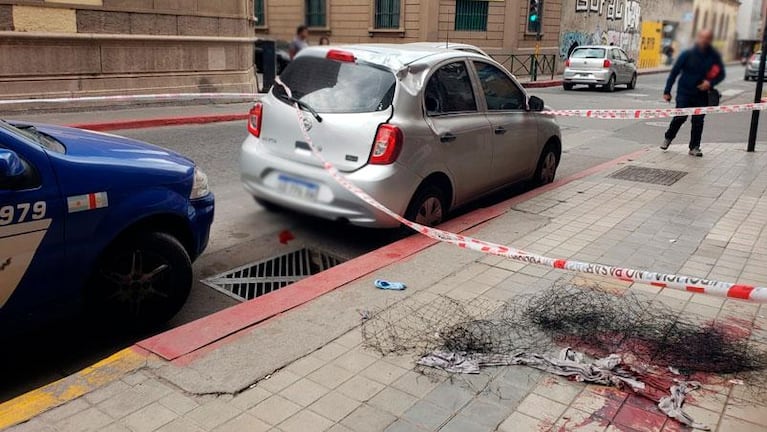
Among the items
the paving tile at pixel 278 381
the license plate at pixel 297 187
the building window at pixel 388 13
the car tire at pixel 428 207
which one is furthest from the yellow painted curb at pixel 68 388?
the building window at pixel 388 13

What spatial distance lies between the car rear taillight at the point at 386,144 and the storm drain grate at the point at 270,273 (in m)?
0.95

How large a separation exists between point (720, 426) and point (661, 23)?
2.11 metres

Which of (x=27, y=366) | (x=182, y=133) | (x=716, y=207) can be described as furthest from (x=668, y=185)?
(x=182, y=133)

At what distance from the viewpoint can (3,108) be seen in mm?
12812

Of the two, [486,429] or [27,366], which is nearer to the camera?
[486,429]

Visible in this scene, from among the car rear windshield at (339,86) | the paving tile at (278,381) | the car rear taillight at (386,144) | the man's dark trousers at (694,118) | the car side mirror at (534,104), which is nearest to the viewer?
the paving tile at (278,381)

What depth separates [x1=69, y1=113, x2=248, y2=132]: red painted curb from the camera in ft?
39.4

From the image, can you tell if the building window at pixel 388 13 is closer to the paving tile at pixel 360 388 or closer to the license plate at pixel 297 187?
the license plate at pixel 297 187

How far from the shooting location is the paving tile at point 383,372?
3451 mm

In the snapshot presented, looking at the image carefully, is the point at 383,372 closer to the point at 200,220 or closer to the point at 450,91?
the point at 200,220

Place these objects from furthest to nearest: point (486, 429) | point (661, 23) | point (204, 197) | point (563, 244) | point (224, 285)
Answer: point (563, 244) < point (224, 285) < point (204, 197) < point (661, 23) < point (486, 429)

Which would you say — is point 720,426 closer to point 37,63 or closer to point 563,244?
point 563,244

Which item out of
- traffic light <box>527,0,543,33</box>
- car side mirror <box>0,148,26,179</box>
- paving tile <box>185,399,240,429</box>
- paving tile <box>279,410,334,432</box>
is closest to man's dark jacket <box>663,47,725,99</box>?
paving tile <box>279,410,334,432</box>

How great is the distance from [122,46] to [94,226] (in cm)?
1213
